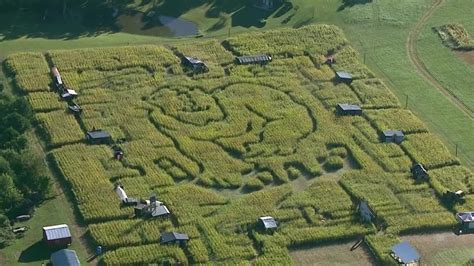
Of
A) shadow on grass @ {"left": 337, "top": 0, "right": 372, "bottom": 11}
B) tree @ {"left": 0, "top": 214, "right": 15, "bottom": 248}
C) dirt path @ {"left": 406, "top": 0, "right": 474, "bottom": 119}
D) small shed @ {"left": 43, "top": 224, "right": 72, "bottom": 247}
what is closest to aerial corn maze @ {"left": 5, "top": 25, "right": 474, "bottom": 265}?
small shed @ {"left": 43, "top": 224, "right": 72, "bottom": 247}

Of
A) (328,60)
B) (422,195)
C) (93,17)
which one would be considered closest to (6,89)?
(93,17)

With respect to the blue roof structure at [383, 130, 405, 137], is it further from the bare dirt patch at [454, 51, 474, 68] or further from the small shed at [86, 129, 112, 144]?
the small shed at [86, 129, 112, 144]

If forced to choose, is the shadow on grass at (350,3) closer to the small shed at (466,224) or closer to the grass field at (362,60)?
the grass field at (362,60)

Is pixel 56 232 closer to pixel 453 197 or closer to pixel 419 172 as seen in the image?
pixel 419 172

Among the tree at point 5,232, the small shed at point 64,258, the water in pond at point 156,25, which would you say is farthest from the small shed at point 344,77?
the tree at point 5,232

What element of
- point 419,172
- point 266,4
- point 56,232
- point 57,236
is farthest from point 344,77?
point 57,236

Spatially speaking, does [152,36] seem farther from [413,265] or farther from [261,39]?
[413,265]
